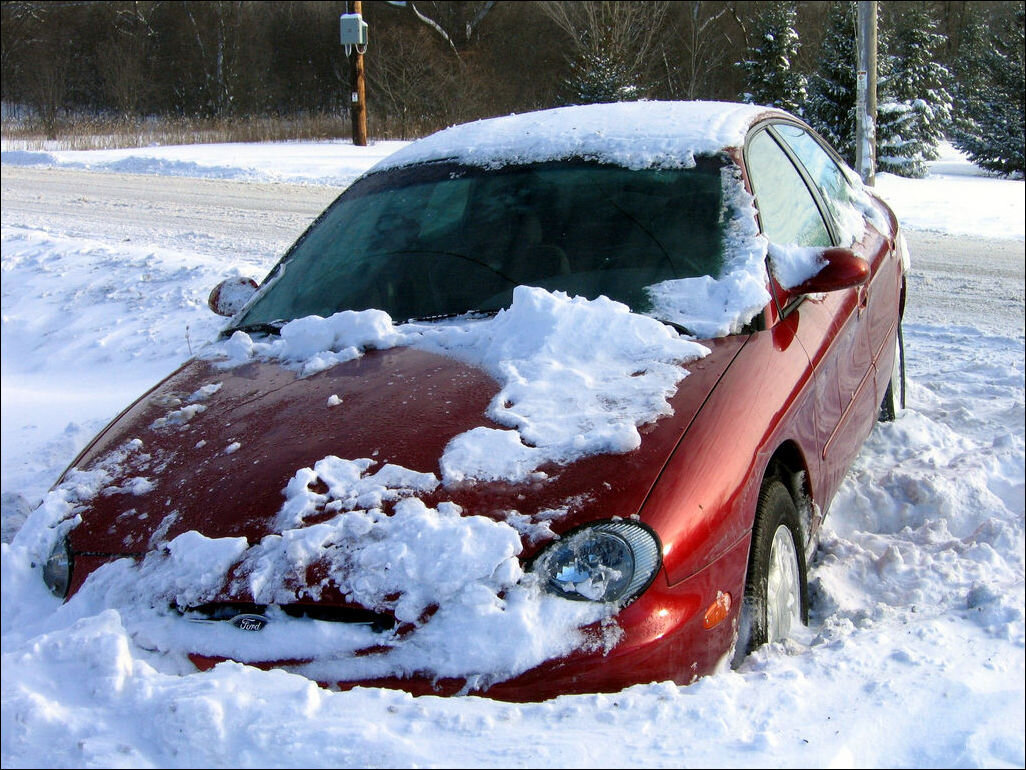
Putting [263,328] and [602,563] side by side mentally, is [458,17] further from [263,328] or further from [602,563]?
[602,563]

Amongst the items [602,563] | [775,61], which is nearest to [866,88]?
[602,563]

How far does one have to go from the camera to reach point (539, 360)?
2.64m

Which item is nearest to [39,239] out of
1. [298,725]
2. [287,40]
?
[298,725]

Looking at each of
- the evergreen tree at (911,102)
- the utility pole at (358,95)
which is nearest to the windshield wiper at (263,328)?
the evergreen tree at (911,102)

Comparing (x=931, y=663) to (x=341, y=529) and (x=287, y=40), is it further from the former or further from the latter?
(x=287, y=40)

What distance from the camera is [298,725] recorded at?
5.45 ft

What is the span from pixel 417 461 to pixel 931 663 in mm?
1228

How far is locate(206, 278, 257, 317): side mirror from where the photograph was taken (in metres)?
3.69

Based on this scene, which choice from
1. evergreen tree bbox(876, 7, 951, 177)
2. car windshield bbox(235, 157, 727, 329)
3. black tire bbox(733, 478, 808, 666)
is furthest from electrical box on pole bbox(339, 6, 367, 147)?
black tire bbox(733, 478, 808, 666)

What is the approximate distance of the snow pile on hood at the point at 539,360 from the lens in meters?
2.23

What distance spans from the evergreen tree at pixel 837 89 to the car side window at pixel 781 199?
15.9m

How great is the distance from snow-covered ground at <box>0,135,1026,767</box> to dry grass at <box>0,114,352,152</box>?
19.8 m

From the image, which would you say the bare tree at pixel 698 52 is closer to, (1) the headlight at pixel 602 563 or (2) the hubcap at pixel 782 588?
(2) the hubcap at pixel 782 588

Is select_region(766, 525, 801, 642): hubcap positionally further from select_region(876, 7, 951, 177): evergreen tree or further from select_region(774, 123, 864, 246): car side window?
select_region(876, 7, 951, 177): evergreen tree
